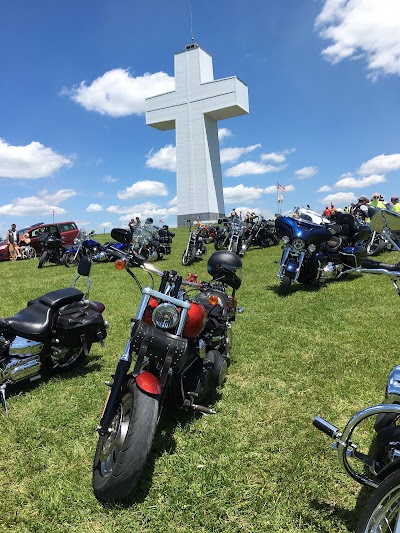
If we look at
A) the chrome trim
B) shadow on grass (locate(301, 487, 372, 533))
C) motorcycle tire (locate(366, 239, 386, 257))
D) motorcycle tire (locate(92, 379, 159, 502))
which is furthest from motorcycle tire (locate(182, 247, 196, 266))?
the chrome trim

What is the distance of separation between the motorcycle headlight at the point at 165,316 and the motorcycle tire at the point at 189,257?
11051mm

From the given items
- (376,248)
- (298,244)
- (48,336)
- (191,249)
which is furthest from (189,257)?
(48,336)

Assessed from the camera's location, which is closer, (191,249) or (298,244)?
(298,244)

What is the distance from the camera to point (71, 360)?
4715mm

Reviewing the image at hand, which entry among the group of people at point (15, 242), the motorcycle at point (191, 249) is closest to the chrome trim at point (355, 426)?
the motorcycle at point (191, 249)

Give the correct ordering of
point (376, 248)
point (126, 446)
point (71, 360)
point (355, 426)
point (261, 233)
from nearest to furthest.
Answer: point (355, 426) → point (126, 446) → point (71, 360) → point (376, 248) → point (261, 233)

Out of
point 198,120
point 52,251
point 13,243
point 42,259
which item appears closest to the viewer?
point 42,259

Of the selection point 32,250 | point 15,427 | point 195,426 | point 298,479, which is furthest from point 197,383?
point 32,250

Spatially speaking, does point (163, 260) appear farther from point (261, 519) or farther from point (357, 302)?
point (261, 519)

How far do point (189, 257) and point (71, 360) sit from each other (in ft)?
31.1

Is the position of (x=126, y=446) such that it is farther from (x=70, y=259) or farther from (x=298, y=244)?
(x=70, y=259)

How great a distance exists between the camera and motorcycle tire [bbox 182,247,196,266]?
548 inches

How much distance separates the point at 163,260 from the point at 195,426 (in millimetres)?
12356

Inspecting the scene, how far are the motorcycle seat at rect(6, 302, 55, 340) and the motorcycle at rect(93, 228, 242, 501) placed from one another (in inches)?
58.3
